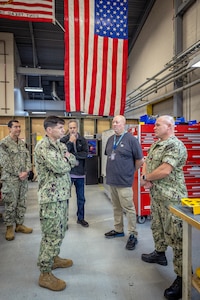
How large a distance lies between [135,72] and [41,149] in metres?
8.35

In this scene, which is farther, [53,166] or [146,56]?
[146,56]

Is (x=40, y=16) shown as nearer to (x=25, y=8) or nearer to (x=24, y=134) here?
(x=25, y=8)

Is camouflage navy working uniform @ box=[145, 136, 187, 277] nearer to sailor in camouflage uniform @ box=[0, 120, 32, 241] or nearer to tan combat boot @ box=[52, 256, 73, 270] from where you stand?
tan combat boot @ box=[52, 256, 73, 270]

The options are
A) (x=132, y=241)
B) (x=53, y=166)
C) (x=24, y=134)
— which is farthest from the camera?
(x=24, y=134)

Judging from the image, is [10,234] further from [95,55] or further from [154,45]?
[154,45]

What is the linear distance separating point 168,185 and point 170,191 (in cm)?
6

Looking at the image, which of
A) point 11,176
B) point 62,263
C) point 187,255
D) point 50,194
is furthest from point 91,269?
point 11,176

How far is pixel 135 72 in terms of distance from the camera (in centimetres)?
933

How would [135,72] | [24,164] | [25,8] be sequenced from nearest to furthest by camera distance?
[24,164]
[25,8]
[135,72]

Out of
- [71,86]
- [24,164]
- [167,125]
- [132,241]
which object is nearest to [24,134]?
[71,86]

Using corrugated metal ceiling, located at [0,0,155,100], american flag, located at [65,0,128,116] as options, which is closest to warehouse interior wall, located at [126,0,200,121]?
corrugated metal ceiling, located at [0,0,155,100]

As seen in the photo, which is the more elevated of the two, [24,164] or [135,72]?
[135,72]

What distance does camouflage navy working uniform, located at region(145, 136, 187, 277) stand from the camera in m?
1.89

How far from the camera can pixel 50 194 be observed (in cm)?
188
